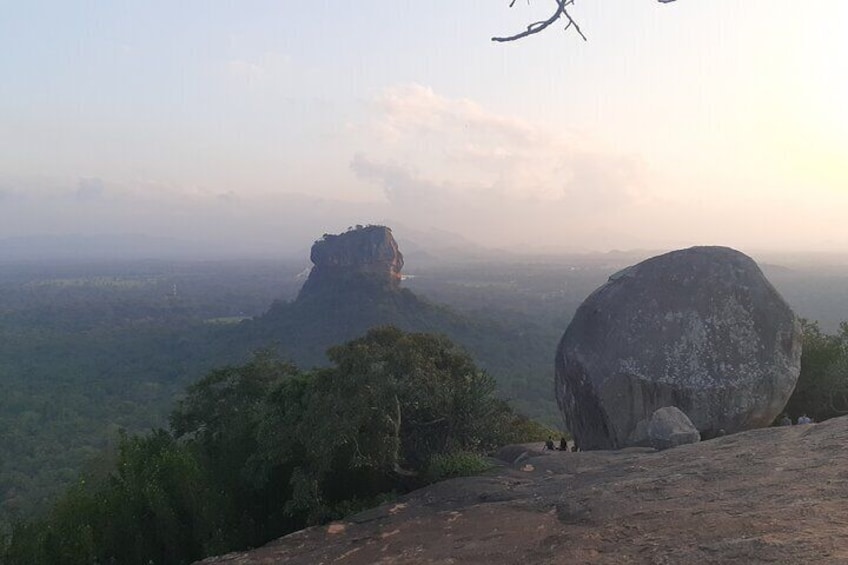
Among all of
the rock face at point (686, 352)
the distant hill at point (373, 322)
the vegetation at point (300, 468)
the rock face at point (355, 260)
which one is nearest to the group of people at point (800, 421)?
the rock face at point (686, 352)

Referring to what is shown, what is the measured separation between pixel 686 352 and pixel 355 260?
9249cm

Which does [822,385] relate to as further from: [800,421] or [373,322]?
[373,322]

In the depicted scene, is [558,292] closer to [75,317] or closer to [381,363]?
[75,317]

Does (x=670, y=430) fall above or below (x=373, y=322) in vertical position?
above

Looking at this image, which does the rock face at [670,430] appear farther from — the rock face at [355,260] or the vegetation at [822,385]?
the rock face at [355,260]

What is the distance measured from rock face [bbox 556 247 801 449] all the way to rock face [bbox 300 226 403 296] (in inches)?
3323

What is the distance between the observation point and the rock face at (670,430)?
38.1 ft

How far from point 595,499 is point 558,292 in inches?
5847

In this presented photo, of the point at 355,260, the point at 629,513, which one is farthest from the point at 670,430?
the point at 355,260

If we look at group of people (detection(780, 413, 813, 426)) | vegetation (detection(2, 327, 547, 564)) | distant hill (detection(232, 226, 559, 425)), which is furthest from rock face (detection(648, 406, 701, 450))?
distant hill (detection(232, 226, 559, 425))

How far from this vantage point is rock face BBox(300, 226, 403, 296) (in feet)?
331

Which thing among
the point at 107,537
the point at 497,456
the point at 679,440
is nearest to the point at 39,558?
the point at 107,537

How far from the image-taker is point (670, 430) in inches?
465

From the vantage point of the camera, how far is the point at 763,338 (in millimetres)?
13836
